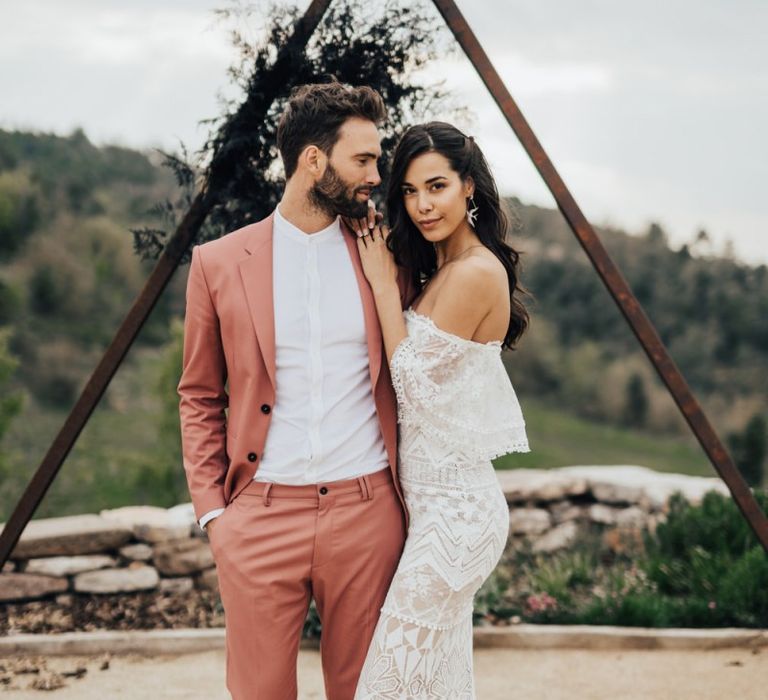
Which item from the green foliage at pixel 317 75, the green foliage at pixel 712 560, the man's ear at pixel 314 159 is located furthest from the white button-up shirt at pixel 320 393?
the green foliage at pixel 712 560

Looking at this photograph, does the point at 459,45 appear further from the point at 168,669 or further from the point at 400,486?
the point at 168,669

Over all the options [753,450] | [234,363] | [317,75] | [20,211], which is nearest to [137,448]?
[20,211]

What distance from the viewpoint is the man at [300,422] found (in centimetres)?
258

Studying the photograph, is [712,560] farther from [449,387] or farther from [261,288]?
[261,288]

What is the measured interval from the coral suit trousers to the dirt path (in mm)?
1710

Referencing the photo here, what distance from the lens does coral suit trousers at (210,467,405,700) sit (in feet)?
8.41

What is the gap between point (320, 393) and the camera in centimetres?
264

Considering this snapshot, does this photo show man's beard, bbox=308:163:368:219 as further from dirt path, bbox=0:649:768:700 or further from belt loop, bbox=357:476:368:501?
dirt path, bbox=0:649:768:700

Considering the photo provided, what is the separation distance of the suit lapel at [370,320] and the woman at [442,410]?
1.2 inches

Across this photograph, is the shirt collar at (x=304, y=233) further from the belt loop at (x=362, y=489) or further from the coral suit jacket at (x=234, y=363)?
the belt loop at (x=362, y=489)

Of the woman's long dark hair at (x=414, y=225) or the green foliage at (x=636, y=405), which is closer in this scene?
the woman's long dark hair at (x=414, y=225)

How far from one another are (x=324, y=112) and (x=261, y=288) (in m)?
0.56

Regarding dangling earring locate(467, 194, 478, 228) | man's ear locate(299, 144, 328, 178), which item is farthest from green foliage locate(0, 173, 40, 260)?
dangling earring locate(467, 194, 478, 228)

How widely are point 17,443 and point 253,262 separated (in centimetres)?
1123
